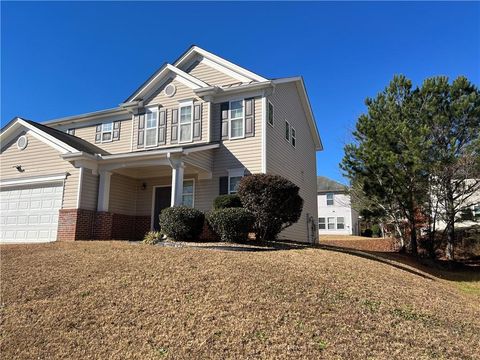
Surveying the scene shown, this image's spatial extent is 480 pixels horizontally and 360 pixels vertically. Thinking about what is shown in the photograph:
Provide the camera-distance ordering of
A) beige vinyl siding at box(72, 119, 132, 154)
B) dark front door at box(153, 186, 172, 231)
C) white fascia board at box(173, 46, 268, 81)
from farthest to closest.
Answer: beige vinyl siding at box(72, 119, 132, 154) < dark front door at box(153, 186, 172, 231) < white fascia board at box(173, 46, 268, 81)

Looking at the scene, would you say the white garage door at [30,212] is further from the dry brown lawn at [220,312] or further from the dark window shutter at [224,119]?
the dry brown lawn at [220,312]

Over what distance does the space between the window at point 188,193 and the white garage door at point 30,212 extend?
4849 mm

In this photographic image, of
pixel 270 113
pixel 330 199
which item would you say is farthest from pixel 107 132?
pixel 330 199

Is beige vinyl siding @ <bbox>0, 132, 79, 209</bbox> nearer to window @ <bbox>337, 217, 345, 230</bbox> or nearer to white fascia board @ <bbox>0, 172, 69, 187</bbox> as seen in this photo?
white fascia board @ <bbox>0, 172, 69, 187</bbox>

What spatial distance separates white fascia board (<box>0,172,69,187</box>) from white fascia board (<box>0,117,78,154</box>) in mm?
999

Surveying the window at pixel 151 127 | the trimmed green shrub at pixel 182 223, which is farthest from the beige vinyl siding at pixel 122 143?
the trimmed green shrub at pixel 182 223

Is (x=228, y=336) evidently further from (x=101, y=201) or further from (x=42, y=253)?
(x=101, y=201)

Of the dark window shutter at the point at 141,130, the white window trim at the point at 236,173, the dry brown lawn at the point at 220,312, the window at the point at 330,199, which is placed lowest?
the dry brown lawn at the point at 220,312

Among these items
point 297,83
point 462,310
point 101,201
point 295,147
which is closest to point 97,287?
point 462,310

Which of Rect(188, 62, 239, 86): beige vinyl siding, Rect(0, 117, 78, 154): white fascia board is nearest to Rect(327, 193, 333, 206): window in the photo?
Rect(188, 62, 239, 86): beige vinyl siding

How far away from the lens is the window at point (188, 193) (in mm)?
15555

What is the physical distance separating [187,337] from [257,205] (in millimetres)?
7043

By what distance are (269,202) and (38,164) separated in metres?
10.2

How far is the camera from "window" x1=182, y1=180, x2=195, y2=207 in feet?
51.0
